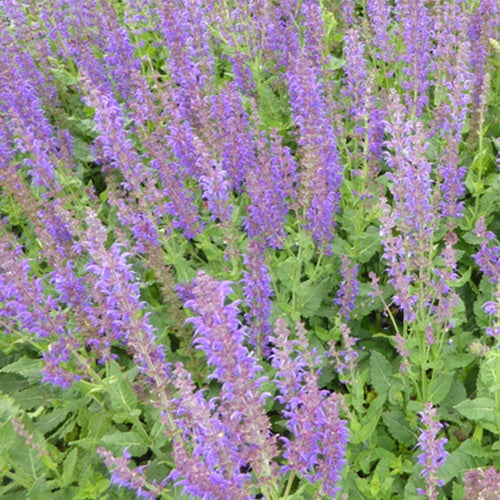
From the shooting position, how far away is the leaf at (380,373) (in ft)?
13.5

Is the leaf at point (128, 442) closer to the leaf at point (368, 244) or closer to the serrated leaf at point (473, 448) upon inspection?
the serrated leaf at point (473, 448)

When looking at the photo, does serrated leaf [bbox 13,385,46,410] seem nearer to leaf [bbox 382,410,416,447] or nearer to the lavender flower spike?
leaf [bbox 382,410,416,447]

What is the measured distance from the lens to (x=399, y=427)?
3.97 m

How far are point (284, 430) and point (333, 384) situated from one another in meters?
0.54

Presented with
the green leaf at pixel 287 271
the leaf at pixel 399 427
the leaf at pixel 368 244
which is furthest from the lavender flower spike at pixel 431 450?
the leaf at pixel 368 244

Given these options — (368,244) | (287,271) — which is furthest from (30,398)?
(368,244)

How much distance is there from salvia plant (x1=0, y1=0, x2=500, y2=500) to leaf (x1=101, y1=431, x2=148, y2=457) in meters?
0.01

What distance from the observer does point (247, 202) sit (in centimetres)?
509

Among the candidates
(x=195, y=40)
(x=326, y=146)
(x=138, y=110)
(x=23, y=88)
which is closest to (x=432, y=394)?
(x=326, y=146)

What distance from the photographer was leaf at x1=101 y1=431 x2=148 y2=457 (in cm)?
375

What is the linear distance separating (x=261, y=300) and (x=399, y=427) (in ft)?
4.06

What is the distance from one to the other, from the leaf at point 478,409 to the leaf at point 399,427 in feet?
1.26

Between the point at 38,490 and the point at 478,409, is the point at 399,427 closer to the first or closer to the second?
the point at 478,409

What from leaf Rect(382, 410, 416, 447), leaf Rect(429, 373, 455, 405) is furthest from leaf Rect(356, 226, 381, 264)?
leaf Rect(382, 410, 416, 447)
